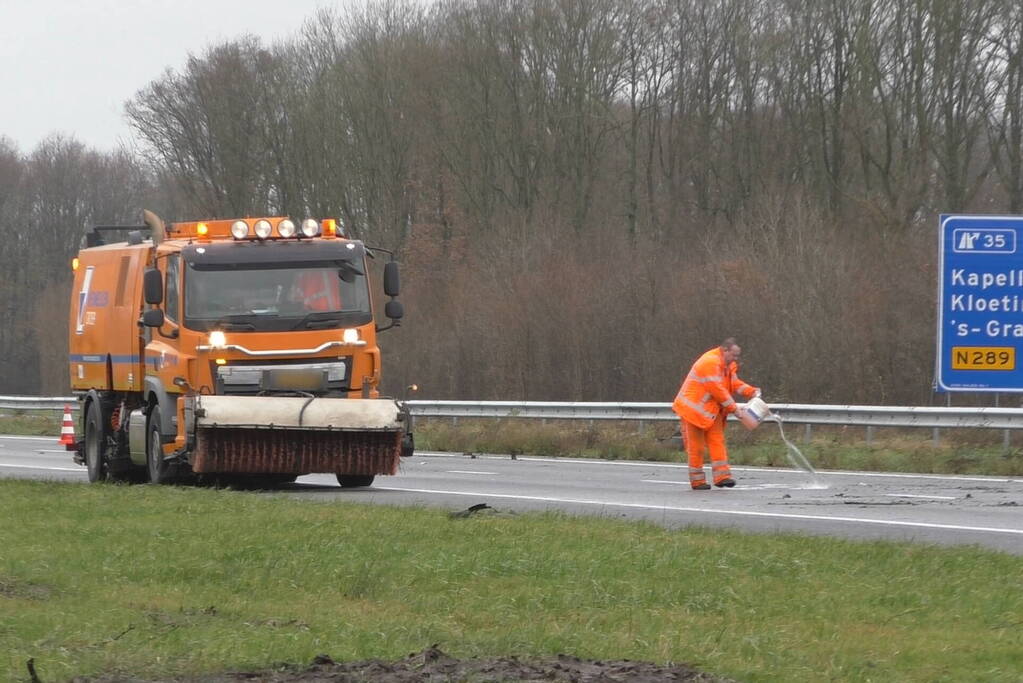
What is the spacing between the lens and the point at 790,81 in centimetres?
4234

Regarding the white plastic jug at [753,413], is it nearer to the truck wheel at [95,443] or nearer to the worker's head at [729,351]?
the worker's head at [729,351]

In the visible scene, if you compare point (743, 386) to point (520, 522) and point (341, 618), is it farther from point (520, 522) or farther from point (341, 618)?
point (341, 618)

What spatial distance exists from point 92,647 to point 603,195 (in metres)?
39.8

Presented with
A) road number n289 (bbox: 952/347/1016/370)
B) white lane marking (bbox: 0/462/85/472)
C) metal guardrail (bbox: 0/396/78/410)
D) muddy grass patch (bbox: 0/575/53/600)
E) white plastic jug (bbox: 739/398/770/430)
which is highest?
road number n289 (bbox: 952/347/1016/370)

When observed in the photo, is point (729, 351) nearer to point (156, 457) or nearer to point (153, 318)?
point (153, 318)

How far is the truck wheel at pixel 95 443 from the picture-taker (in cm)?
1969

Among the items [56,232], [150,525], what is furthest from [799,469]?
[56,232]

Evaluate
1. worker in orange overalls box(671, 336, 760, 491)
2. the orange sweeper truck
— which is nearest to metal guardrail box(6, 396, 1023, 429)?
worker in orange overalls box(671, 336, 760, 491)

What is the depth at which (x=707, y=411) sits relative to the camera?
1750cm

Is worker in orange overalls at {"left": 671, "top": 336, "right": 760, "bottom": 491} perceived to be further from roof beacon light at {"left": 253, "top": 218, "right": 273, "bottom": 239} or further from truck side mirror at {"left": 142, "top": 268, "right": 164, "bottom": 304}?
truck side mirror at {"left": 142, "top": 268, "right": 164, "bottom": 304}

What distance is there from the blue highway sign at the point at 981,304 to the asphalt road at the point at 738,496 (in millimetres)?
2271

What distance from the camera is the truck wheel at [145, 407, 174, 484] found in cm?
1753

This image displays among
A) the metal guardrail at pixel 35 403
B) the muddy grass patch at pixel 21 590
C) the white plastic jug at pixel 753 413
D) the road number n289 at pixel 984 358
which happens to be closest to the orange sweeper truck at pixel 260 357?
the white plastic jug at pixel 753 413

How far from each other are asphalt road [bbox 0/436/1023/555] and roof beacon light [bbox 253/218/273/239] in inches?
107
